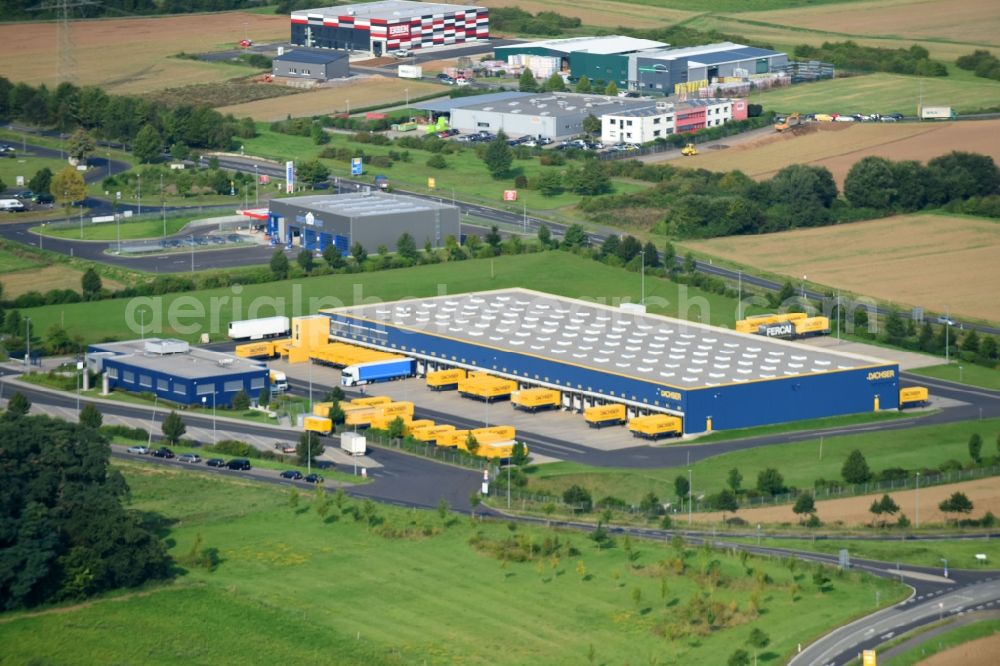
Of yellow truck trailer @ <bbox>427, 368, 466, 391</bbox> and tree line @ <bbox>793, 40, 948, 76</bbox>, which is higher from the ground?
tree line @ <bbox>793, 40, 948, 76</bbox>

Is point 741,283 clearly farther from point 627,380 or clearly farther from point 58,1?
point 58,1

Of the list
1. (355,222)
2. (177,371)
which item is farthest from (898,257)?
(177,371)

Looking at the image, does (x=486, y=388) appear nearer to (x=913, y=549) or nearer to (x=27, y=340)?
(x=27, y=340)

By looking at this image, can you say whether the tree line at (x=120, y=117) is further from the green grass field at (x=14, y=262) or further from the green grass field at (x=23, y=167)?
the green grass field at (x=14, y=262)

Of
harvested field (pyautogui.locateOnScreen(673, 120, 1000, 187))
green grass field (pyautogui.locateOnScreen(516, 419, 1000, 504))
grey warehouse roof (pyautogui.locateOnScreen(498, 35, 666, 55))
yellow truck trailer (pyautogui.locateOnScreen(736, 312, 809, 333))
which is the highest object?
grey warehouse roof (pyautogui.locateOnScreen(498, 35, 666, 55))

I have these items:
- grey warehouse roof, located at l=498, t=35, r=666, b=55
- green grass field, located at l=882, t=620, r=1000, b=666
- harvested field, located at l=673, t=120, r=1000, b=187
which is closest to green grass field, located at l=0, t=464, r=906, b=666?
green grass field, located at l=882, t=620, r=1000, b=666

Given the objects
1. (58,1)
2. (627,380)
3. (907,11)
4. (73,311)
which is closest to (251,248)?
(73,311)

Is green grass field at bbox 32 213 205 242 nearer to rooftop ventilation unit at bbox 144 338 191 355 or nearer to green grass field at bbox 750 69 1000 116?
rooftop ventilation unit at bbox 144 338 191 355
